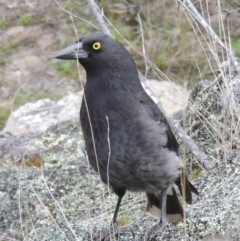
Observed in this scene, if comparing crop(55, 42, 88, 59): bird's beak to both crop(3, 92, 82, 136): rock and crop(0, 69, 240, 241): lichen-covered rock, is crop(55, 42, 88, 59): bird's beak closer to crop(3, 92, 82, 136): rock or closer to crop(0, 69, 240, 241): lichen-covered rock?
crop(0, 69, 240, 241): lichen-covered rock

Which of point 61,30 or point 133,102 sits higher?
point 133,102

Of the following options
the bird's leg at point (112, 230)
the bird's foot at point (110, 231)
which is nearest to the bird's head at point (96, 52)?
the bird's leg at point (112, 230)

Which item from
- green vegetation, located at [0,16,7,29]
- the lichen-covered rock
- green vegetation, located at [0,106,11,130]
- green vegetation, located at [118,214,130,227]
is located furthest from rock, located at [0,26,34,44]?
green vegetation, located at [118,214,130,227]

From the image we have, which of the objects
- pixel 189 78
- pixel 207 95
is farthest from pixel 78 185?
pixel 189 78

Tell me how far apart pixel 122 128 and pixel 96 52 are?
48cm

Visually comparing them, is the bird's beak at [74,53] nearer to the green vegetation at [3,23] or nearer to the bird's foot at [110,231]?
the bird's foot at [110,231]

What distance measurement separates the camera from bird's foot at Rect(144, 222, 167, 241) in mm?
4688

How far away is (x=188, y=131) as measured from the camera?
6.00m

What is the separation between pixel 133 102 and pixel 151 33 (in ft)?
18.0

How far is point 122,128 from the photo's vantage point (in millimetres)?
4668

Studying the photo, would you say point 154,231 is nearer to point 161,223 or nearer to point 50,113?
point 161,223

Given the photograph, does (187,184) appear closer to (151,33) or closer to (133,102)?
(133,102)

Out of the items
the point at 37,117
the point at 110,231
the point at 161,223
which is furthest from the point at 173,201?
the point at 37,117

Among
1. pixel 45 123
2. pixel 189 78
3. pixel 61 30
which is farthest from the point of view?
pixel 61 30
